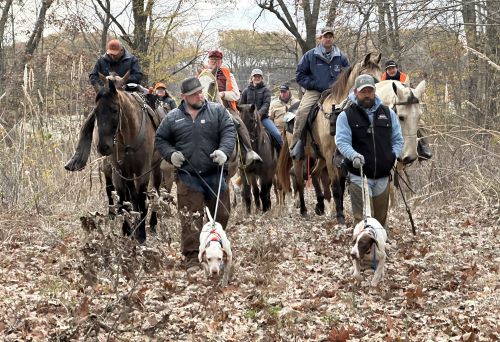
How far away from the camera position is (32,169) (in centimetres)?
1216

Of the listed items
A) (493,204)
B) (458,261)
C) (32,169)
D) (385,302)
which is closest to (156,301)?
(385,302)

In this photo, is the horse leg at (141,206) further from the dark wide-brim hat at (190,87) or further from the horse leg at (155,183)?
Answer: the dark wide-brim hat at (190,87)

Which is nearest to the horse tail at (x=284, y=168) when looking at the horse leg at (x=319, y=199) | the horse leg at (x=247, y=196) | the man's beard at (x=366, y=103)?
the horse leg at (x=247, y=196)

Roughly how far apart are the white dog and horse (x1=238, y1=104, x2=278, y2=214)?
600 centimetres

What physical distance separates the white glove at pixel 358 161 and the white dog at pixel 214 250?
1616 mm

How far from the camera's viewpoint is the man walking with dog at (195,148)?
856cm

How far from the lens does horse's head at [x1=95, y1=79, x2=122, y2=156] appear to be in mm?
9406

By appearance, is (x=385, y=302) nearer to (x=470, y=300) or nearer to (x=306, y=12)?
(x=470, y=300)

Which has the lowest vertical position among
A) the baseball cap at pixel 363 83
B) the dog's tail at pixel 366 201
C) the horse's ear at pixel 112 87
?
the dog's tail at pixel 366 201

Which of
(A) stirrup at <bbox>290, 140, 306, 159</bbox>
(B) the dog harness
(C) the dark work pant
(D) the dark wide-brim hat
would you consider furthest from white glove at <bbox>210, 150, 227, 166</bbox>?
(A) stirrup at <bbox>290, 140, 306, 159</bbox>

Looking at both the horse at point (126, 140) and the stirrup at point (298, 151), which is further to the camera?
the stirrup at point (298, 151)

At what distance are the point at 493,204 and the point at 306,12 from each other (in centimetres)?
A: 1508

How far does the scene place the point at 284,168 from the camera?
1445 centimetres

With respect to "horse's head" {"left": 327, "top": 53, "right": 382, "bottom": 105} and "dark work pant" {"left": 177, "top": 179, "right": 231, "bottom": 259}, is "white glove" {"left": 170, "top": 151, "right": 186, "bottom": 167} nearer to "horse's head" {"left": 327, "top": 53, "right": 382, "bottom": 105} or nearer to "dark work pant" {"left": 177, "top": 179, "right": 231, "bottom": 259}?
"dark work pant" {"left": 177, "top": 179, "right": 231, "bottom": 259}
